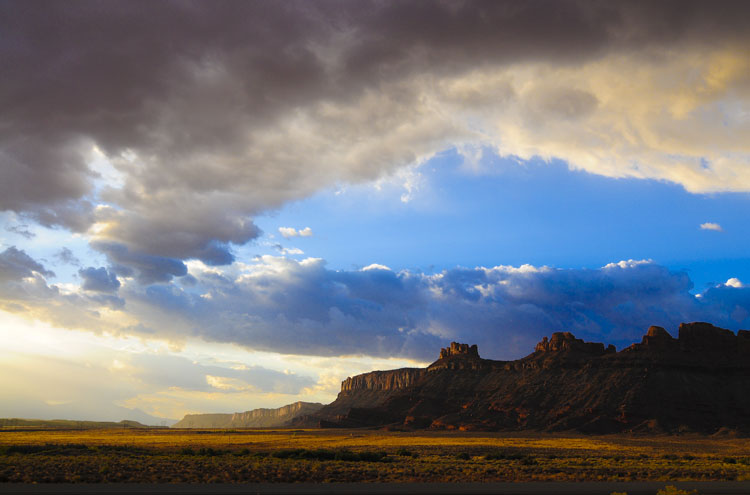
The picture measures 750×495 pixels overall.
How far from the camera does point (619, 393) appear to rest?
150125 millimetres

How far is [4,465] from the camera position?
41906 mm

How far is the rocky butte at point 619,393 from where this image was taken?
14038 centimetres

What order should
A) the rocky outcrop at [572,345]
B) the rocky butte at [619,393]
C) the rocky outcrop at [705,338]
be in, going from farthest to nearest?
the rocky outcrop at [572,345], the rocky outcrop at [705,338], the rocky butte at [619,393]

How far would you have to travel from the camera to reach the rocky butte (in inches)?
5527

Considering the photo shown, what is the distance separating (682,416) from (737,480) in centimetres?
11476

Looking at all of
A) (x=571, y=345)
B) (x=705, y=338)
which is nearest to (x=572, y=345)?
(x=571, y=345)

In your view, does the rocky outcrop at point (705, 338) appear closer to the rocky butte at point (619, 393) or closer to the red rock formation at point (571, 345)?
the rocky butte at point (619, 393)

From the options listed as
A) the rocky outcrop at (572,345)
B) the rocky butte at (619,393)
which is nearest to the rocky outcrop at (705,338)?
the rocky butte at (619,393)

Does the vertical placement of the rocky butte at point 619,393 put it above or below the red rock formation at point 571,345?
below

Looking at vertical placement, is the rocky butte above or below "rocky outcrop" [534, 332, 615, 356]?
below

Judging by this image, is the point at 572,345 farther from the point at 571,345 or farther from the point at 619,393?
the point at 619,393

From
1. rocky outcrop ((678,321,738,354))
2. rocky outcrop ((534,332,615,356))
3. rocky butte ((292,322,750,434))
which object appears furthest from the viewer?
rocky outcrop ((534,332,615,356))

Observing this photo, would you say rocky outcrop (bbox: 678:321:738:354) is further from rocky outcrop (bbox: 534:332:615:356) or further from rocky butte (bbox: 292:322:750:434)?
rocky outcrop (bbox: 534:332:615:356)

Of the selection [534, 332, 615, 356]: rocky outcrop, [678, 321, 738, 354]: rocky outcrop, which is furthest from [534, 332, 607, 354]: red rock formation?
[678, 321, 738, 354]: rocky outcrop
